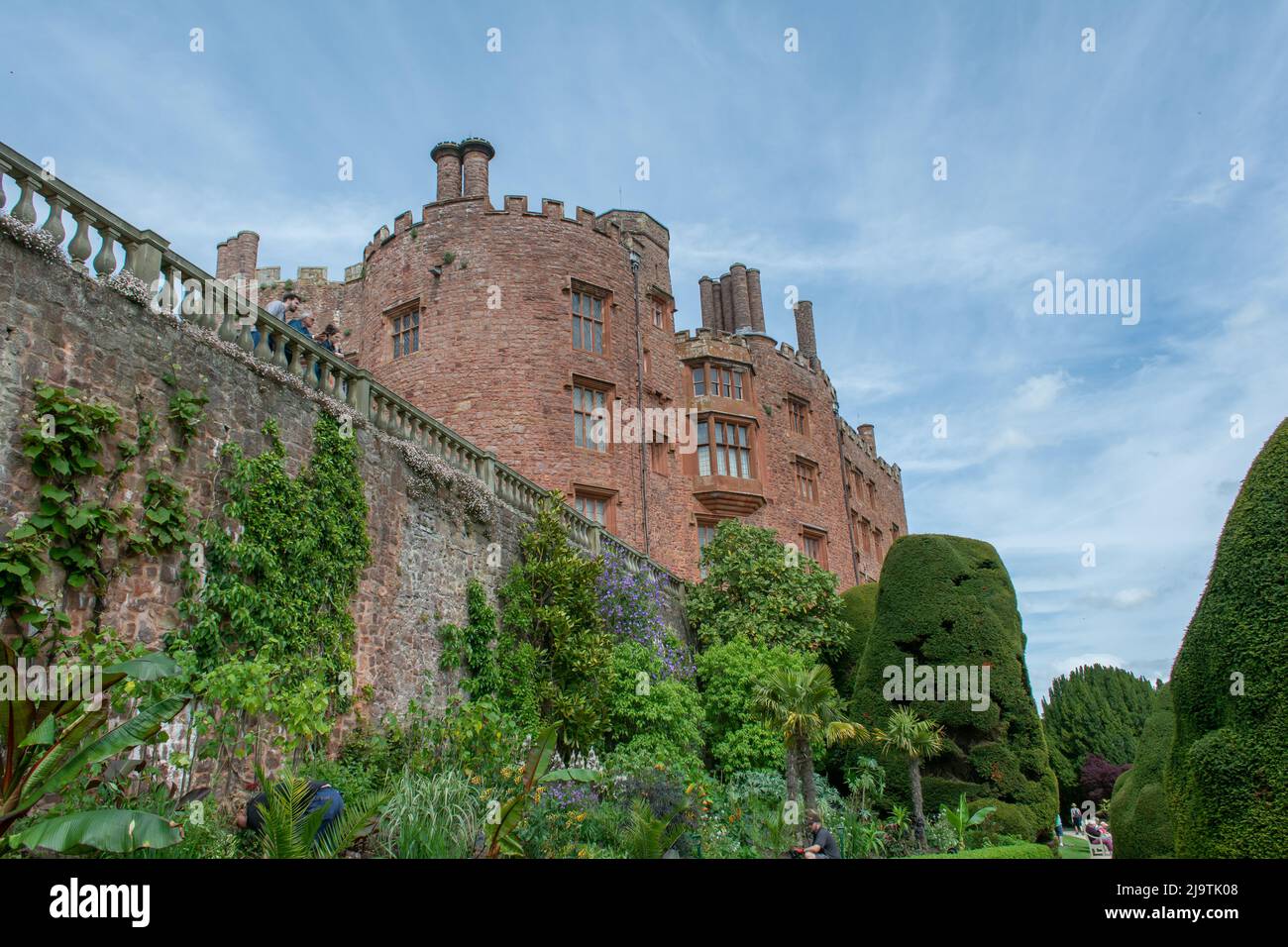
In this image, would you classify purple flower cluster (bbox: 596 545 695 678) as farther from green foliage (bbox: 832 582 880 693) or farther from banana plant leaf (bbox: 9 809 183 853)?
banana plant leaf (bbox: 9 809 183 853)

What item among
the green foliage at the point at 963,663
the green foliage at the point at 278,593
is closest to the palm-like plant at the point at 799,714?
the green foliage at the point at 963,663

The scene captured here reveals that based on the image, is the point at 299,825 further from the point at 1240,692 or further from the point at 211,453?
the point at 1240,692

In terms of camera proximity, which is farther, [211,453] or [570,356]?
[570,356]

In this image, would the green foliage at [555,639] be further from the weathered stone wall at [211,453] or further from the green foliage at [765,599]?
the green foliage at [765,599]

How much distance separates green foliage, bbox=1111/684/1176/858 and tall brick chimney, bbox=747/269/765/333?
23524 millimetres

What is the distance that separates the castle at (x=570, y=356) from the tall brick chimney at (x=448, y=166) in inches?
1.9

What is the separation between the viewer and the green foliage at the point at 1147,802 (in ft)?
42.9

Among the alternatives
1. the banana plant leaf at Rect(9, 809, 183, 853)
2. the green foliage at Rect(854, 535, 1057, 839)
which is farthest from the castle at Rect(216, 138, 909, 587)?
the banana plant leaf at Rect(9, 809, 183, 853)

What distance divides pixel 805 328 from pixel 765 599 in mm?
20239

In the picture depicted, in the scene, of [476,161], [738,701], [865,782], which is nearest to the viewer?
[865,782]

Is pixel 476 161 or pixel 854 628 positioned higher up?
pixel 476 161

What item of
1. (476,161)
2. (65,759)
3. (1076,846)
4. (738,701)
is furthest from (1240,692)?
(476,161)

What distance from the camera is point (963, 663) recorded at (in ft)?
57.5
